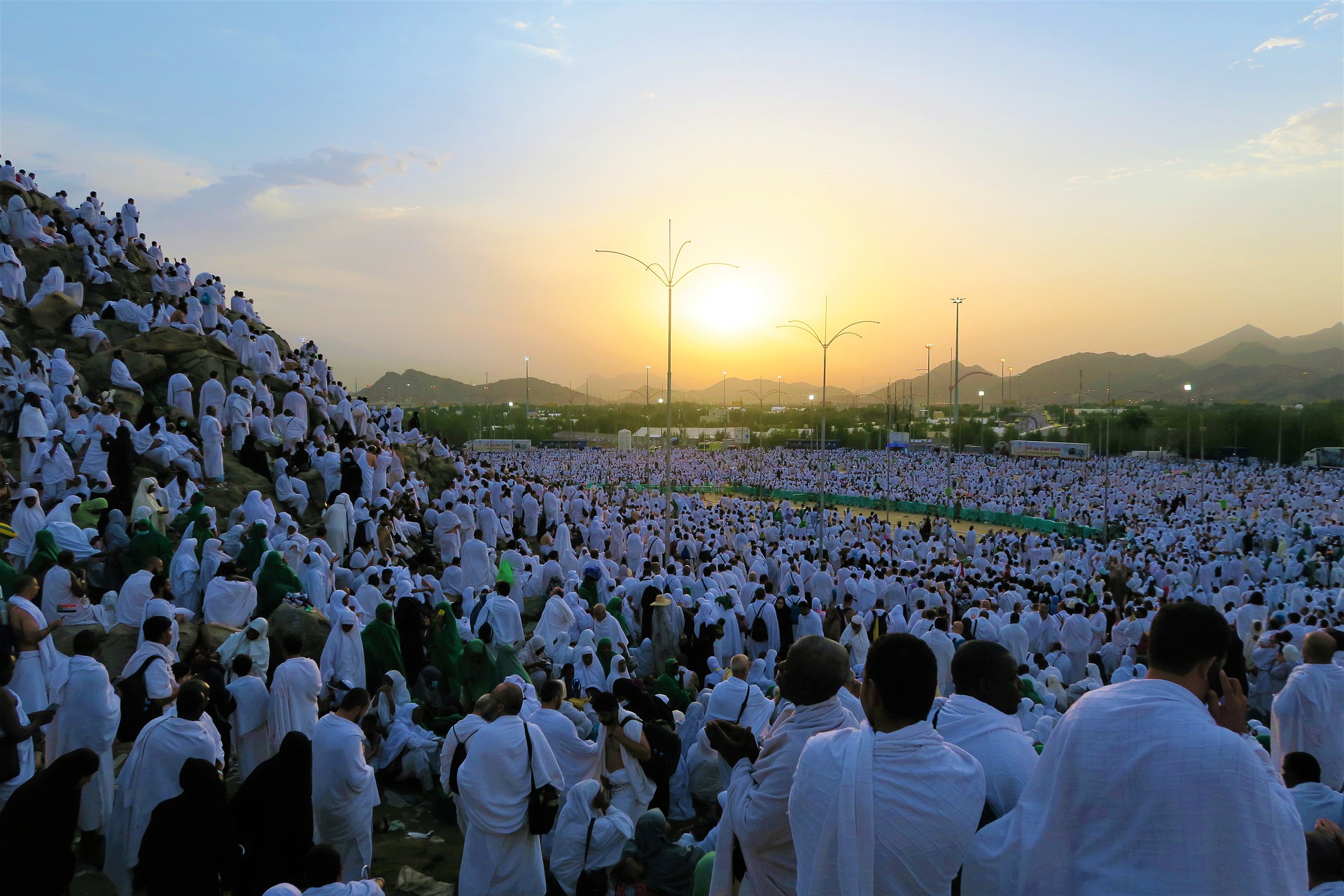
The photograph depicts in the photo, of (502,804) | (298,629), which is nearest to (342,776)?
(502,804)

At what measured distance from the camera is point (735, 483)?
4794cm

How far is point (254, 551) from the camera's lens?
33.3 feet

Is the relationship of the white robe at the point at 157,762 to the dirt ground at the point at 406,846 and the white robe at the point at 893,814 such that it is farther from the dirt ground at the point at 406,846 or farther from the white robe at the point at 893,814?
the white robe at the point at 893,814

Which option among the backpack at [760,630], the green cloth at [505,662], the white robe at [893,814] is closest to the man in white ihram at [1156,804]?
the white robe at [893,814]

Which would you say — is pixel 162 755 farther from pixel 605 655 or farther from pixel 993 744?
pixel 605 655

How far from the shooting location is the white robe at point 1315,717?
19.8 ft

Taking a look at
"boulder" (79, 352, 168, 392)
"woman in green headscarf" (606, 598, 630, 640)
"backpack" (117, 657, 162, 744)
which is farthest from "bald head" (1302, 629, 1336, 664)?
"boulder" (79, 352, 168, 392)

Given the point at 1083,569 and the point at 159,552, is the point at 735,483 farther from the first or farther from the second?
the point at 159,552

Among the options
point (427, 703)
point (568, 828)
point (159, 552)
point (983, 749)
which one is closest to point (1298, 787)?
point (983, 749)

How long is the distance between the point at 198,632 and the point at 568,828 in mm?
5282

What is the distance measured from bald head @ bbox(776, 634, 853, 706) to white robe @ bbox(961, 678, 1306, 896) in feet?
2.33

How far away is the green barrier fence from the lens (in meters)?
29.0

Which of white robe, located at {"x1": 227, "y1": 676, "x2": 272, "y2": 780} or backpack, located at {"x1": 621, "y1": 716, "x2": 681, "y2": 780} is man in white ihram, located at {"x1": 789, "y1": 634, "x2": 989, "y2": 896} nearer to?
backpack, located at {"x1": 621, "y1": 716, "x2": 681, "y2": 780}

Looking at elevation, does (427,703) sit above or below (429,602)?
below
